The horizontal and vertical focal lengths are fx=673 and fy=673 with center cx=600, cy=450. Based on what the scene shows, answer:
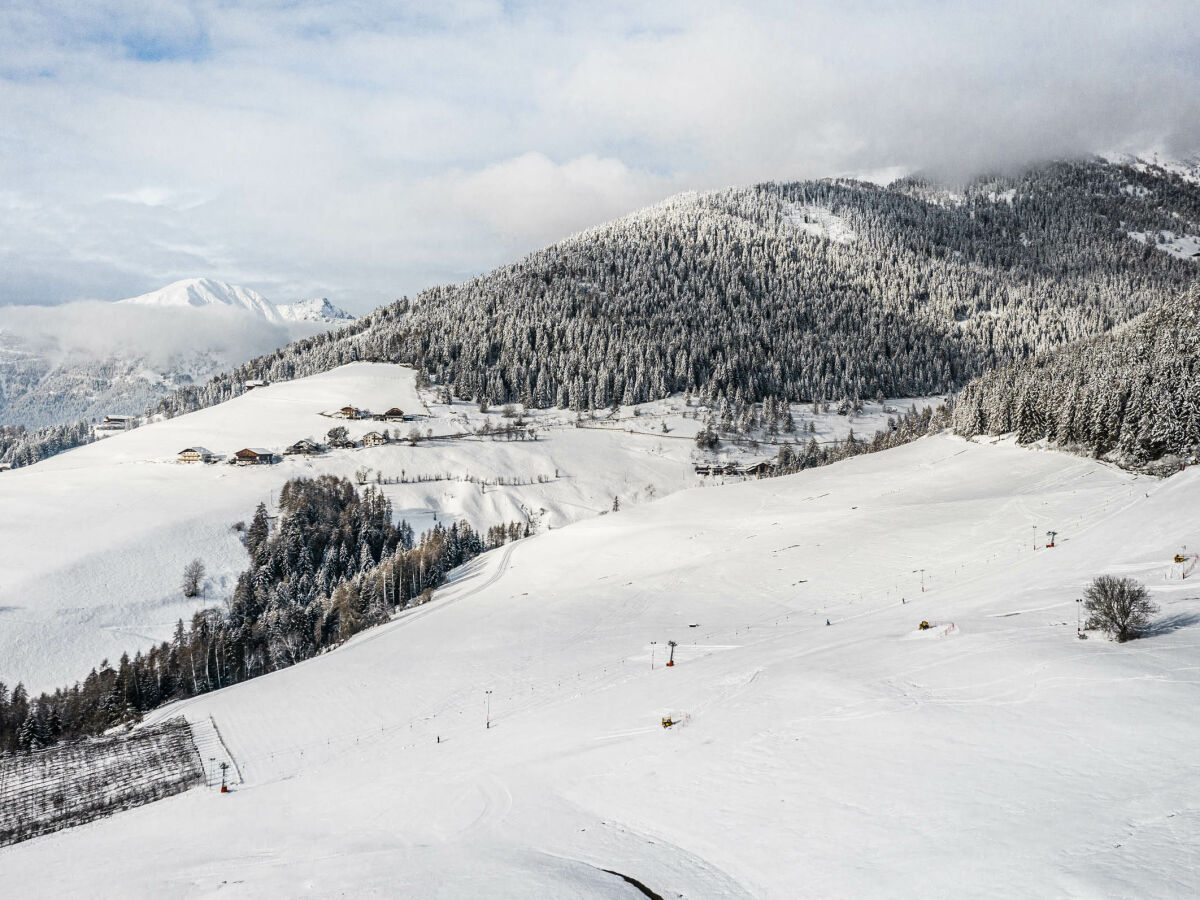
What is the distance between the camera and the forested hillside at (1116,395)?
76.6 m

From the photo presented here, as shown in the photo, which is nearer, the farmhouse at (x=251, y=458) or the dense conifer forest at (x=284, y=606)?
the dense conifer forest at (x=284, y=606)

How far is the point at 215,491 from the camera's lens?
123 meters

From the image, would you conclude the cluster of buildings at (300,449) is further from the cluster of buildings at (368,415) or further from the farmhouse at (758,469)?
the farmhouse at (758,469)

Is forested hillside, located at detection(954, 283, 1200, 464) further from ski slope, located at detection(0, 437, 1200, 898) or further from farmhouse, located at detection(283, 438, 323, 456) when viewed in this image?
farmhouse, located at detection(283, 438, 323, 456)

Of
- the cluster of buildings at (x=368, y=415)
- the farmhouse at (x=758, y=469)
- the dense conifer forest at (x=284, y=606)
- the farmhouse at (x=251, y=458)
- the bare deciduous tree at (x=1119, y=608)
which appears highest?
the cluster of buildings at (x=368, y=415)

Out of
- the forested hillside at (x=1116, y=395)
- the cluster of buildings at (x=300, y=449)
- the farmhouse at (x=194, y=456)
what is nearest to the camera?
the forested hillside at (x=1116, y=395)

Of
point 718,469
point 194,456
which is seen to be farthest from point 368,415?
point 718,469

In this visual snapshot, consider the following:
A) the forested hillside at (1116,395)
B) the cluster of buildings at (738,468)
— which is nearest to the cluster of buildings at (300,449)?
the cluster of buildings at (738,468)

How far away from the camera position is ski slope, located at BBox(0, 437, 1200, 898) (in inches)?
→ 698

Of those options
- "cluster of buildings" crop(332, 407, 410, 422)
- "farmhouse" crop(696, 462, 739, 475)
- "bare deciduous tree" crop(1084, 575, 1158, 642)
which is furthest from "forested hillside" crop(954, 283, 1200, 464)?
"cluster of buildings" crop(332, 407, 410, 422)

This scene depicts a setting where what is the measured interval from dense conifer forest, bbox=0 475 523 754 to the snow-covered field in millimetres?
5672

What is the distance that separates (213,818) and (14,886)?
24.6 feet

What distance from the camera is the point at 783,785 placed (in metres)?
22.5

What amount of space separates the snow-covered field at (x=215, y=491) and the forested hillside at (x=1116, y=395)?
70.6 metres
